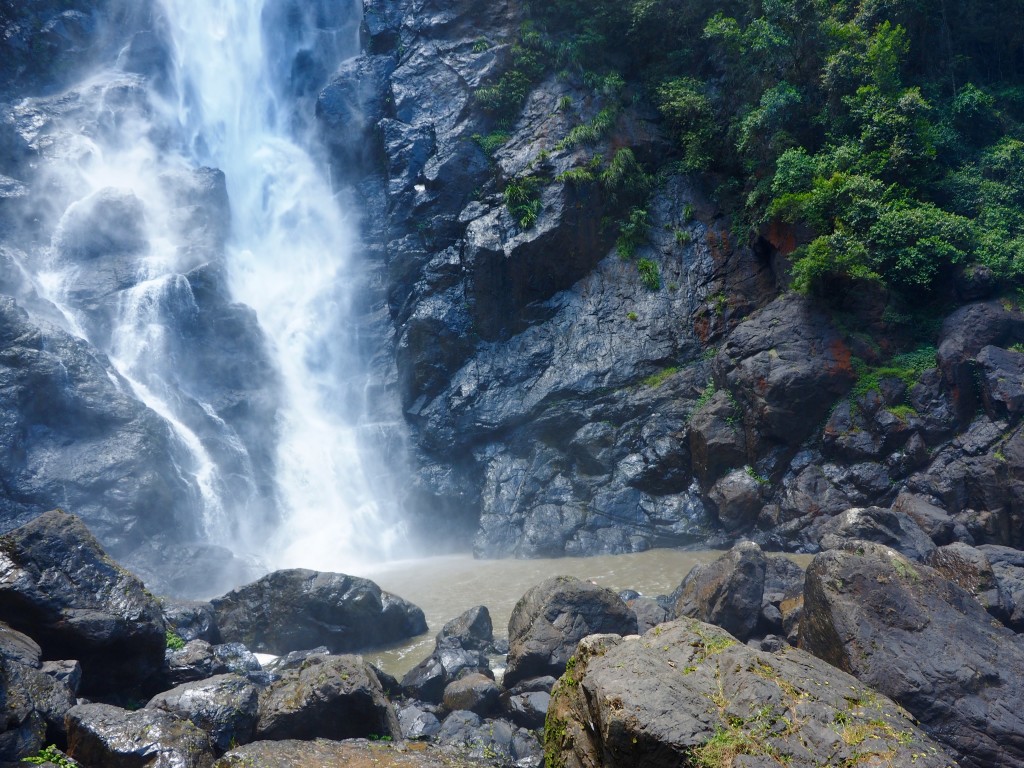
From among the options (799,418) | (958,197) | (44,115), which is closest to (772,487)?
(799,418)

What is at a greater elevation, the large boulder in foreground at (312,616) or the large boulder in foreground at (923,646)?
the large boulder in foreground at (312,616)

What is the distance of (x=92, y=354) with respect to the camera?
21.5 meters

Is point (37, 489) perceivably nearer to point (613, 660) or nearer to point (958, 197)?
point (613, 660)

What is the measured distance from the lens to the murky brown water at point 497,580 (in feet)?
40.2

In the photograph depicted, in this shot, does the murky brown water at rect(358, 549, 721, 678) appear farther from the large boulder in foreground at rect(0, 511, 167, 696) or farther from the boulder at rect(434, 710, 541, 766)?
the large boulder in foreground at rect(0, 511, 167, 696)

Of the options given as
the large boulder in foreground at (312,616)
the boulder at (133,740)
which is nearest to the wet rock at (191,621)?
the large boulder in foreground at (312,616)

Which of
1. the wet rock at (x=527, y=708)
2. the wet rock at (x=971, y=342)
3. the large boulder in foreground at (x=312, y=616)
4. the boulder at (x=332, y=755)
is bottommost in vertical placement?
the boulder at (x=332, y=755)

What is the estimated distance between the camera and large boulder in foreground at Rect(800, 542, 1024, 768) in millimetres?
6141

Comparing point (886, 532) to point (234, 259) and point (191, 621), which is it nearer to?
point (191, 621)

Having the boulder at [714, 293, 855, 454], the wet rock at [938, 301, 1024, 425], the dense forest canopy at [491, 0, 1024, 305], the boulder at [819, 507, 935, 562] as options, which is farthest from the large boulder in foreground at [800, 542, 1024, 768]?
the dense forest canopy at [491, 0, 1024, 305]

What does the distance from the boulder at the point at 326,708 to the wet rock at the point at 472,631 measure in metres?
3.48

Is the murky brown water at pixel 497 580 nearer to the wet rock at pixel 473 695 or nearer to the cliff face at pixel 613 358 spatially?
the cliff face at pixel 613 358

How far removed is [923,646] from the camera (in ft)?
22.1

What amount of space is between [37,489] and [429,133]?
702 inches
